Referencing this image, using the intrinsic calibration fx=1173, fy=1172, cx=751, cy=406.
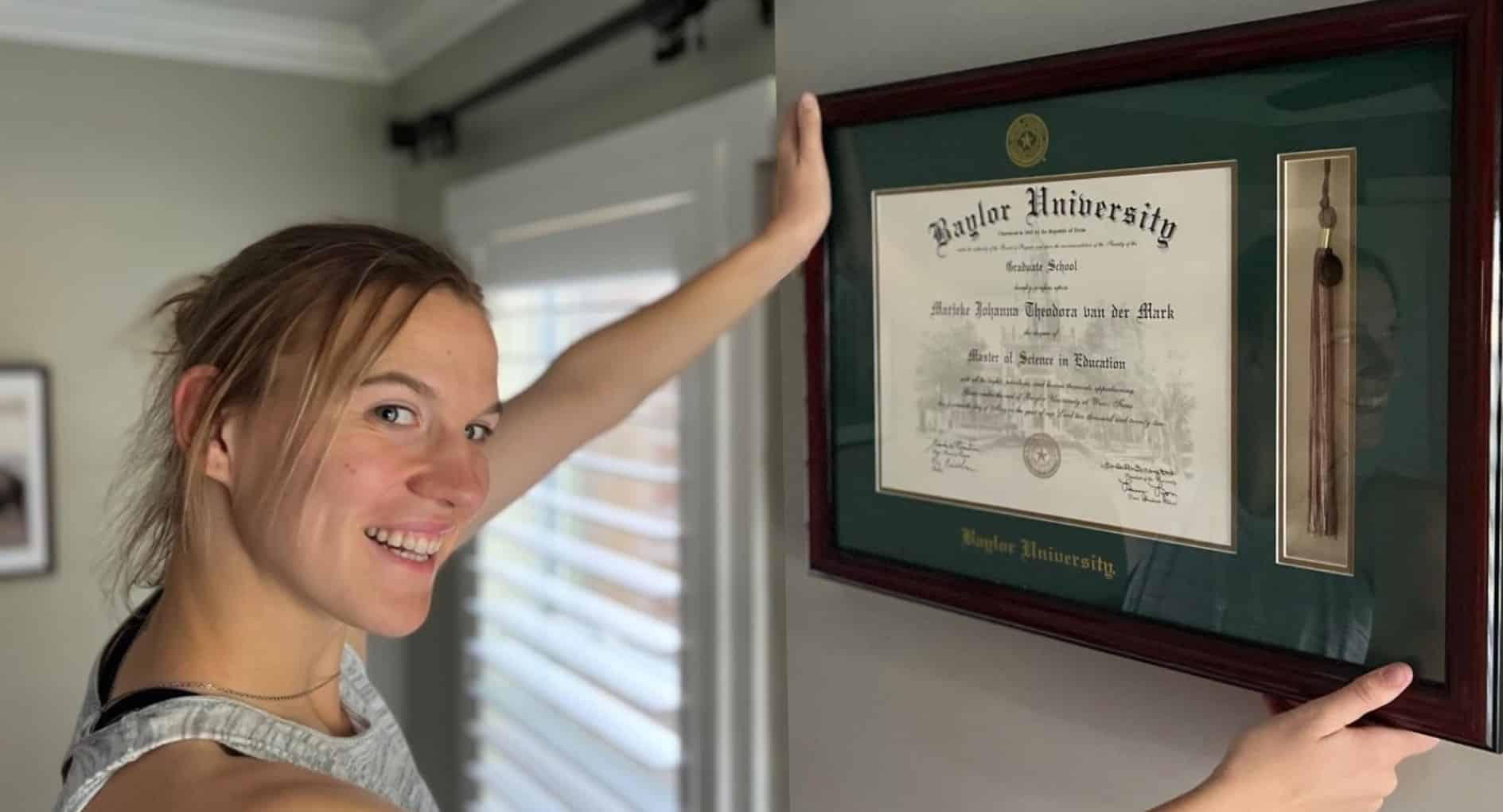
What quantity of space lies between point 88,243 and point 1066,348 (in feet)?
7.52

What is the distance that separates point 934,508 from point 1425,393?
30 cm

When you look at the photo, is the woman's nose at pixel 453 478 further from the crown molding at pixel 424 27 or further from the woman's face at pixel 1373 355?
the crown molding at pixel 424 27

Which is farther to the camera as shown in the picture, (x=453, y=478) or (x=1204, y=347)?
(x=453, y=478)

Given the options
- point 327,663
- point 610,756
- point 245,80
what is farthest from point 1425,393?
point 245,80

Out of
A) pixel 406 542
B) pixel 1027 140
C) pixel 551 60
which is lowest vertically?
pixel 406 542

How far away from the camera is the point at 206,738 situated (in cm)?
79

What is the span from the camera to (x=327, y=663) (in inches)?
37.2

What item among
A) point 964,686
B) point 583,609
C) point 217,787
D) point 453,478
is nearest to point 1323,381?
point 964,686

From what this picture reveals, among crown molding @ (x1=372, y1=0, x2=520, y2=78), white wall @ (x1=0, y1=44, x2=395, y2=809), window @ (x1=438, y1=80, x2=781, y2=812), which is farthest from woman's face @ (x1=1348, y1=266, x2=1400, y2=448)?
white wall @ (x1=0, y1=44, x2=395, y2=809)

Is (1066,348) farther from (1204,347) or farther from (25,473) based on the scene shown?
(25,473)

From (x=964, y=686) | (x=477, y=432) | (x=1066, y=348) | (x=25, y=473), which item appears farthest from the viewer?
(x=25, y=473)
